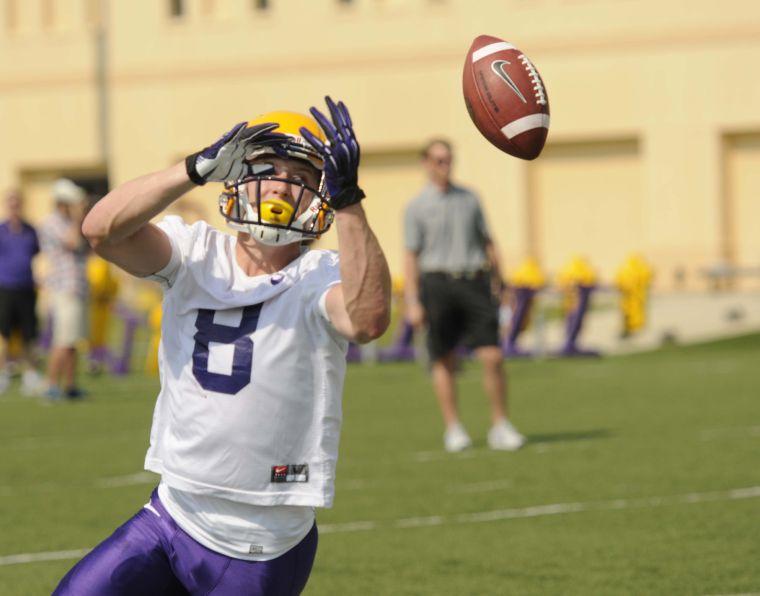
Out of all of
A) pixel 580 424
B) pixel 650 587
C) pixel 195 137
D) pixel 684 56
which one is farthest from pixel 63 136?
pixel 650 587

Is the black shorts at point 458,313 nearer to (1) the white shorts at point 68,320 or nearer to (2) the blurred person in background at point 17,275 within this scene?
(1) the white shorts at point 68,320

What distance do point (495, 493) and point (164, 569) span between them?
4.80 m

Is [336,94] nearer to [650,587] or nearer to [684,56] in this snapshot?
[684,56]

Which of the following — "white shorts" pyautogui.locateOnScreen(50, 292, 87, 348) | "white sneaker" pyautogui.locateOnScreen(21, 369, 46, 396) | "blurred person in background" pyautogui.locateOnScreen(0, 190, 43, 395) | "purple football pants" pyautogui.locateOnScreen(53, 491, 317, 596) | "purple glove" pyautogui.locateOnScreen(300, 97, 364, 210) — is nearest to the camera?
"purple glove" pyautogui.locateOnScreen(300, 97, 364, 210)

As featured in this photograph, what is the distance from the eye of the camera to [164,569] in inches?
167

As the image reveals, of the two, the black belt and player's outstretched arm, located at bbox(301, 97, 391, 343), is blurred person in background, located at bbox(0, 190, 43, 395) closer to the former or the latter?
the black belt

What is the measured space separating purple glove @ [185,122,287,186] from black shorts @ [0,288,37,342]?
11910 millimetres

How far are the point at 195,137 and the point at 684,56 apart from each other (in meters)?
10.3

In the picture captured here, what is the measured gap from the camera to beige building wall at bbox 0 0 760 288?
30.3m

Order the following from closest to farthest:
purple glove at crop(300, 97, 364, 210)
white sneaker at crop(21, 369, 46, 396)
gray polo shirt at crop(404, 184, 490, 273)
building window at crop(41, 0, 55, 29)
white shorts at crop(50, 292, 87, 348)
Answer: purple glove at crop(300, 97, 364, 210) → gray polo shirt at crop(404, 184, 490, 273) → white shorts at crop(50, 292, 87, 348) → white sneaker at crop(21, 369, 46, 396) → building window at crop(41, 0, 55, 29)

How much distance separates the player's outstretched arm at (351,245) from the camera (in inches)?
153

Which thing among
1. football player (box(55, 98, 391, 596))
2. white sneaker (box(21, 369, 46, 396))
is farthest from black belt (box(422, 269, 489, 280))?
football player (box(55, 98, 391, 596))

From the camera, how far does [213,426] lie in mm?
4219

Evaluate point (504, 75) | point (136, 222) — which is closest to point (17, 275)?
point (504, 75)
